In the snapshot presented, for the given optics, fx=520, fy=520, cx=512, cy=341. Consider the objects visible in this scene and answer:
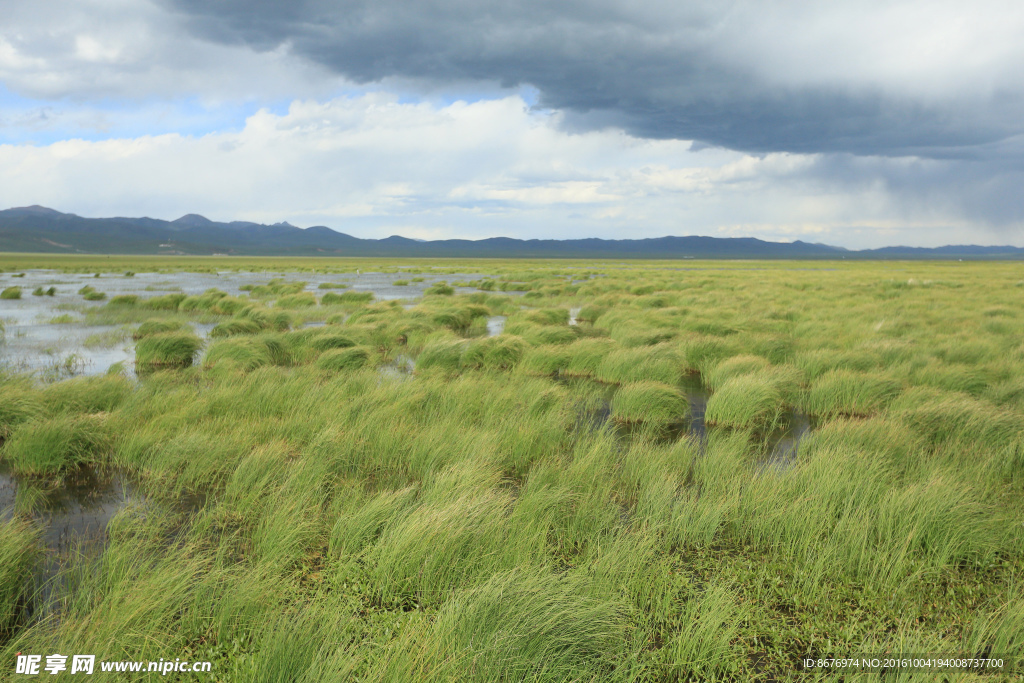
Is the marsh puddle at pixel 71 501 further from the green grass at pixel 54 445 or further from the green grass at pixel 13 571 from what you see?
the green grass at pixel 13 571

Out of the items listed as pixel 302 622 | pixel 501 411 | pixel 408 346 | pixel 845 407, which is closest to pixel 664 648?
pixel 302 622

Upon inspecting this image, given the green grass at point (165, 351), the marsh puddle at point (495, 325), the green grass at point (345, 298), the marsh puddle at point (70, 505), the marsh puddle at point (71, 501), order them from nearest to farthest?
the marsh puddle at point (70, 505), the marsh puddle at point (71, 501), the green grass at point (165, 351), the marsh puddle at point (495, 325), the green grass at point (345, 298)

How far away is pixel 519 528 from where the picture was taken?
4.66 m

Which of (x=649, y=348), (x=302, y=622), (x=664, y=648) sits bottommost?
(x=664, y=648)

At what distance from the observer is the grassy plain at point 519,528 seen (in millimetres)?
3387

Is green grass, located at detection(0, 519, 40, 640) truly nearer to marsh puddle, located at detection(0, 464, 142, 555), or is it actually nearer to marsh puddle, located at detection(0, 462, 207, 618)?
marsh puddle, located at detection(0, 462, 207, 618)

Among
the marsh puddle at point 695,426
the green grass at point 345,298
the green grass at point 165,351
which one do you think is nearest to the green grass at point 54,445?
the green grass at point 165,351

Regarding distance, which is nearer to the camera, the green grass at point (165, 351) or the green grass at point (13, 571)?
the green grass at point (13, 571)

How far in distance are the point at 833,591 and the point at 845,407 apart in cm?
626

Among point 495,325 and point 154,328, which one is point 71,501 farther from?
point 495,325

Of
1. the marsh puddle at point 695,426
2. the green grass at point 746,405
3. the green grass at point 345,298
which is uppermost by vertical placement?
the green grass at point 345,298

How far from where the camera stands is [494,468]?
6129mm

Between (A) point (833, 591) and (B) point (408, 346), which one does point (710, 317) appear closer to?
(B) point (408, 346)

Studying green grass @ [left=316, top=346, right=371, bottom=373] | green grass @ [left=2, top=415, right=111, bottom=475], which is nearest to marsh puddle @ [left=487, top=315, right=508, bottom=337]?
green grass @ [left=316, top=346, right=371, bottom=373]
